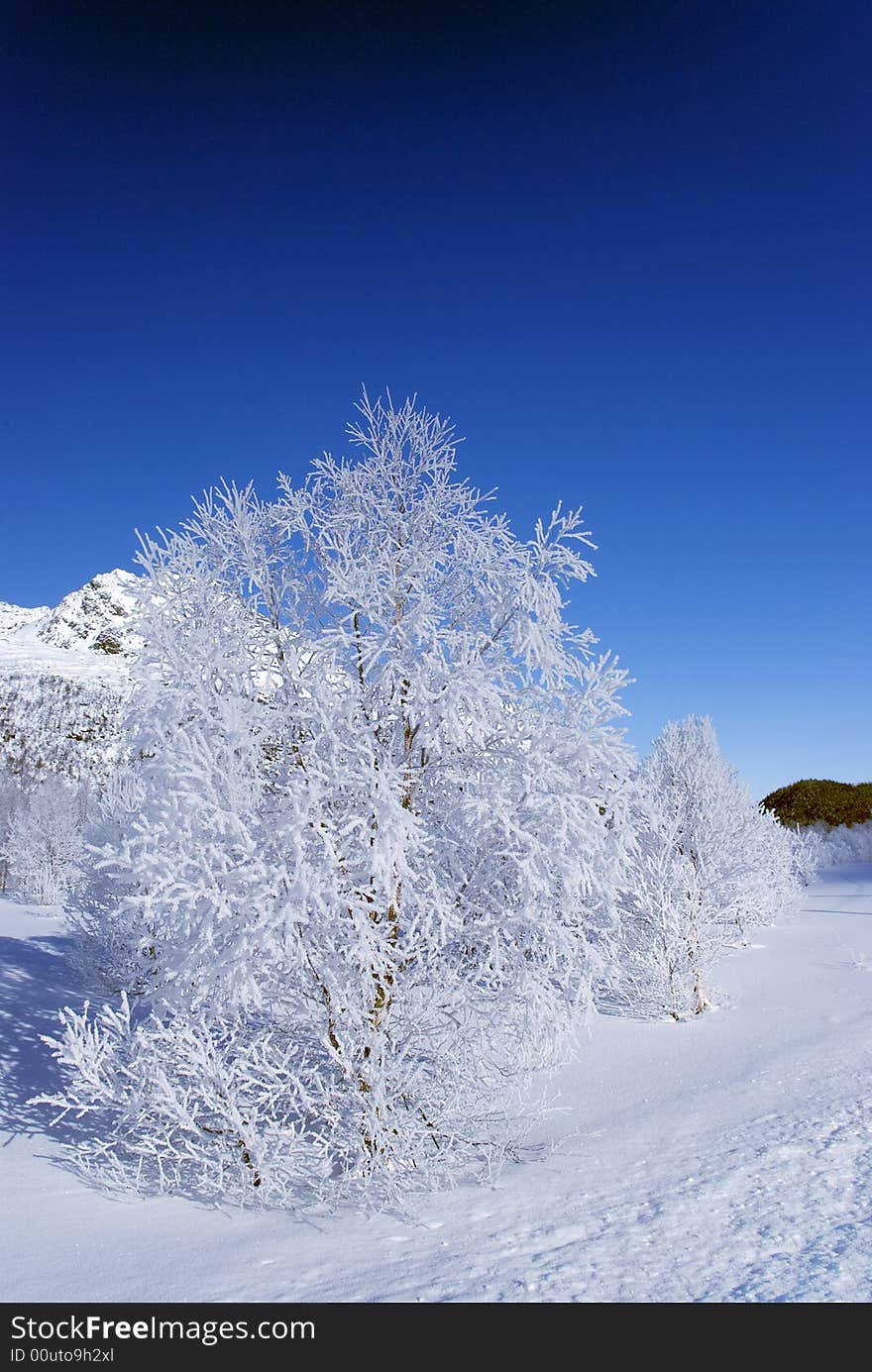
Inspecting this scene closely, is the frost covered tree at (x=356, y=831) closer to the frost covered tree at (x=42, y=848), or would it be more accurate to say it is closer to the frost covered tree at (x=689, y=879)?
the frost covered tree at (x=689, y=879)

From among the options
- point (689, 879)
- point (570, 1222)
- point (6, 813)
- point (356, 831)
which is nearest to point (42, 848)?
point (6, 813)

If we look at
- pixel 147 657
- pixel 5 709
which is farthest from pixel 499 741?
pixel 5 709

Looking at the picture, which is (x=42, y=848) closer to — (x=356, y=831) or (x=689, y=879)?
(x=689, y=879)

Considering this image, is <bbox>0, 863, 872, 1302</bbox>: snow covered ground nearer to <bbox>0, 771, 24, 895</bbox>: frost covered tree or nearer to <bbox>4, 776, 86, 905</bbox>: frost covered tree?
<bbox>4, 776, 86, 905</bbox>: frost covered tree

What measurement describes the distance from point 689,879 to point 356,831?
41.4ft

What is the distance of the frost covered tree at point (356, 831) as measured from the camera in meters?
5.38

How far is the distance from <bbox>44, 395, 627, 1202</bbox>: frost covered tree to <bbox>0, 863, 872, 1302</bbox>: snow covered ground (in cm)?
61

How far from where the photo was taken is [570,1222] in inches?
204

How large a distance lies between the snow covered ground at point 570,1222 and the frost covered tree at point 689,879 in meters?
3.53

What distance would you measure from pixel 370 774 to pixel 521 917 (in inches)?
64.1

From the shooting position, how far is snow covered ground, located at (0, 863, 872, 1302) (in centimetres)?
418

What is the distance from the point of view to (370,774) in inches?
215
